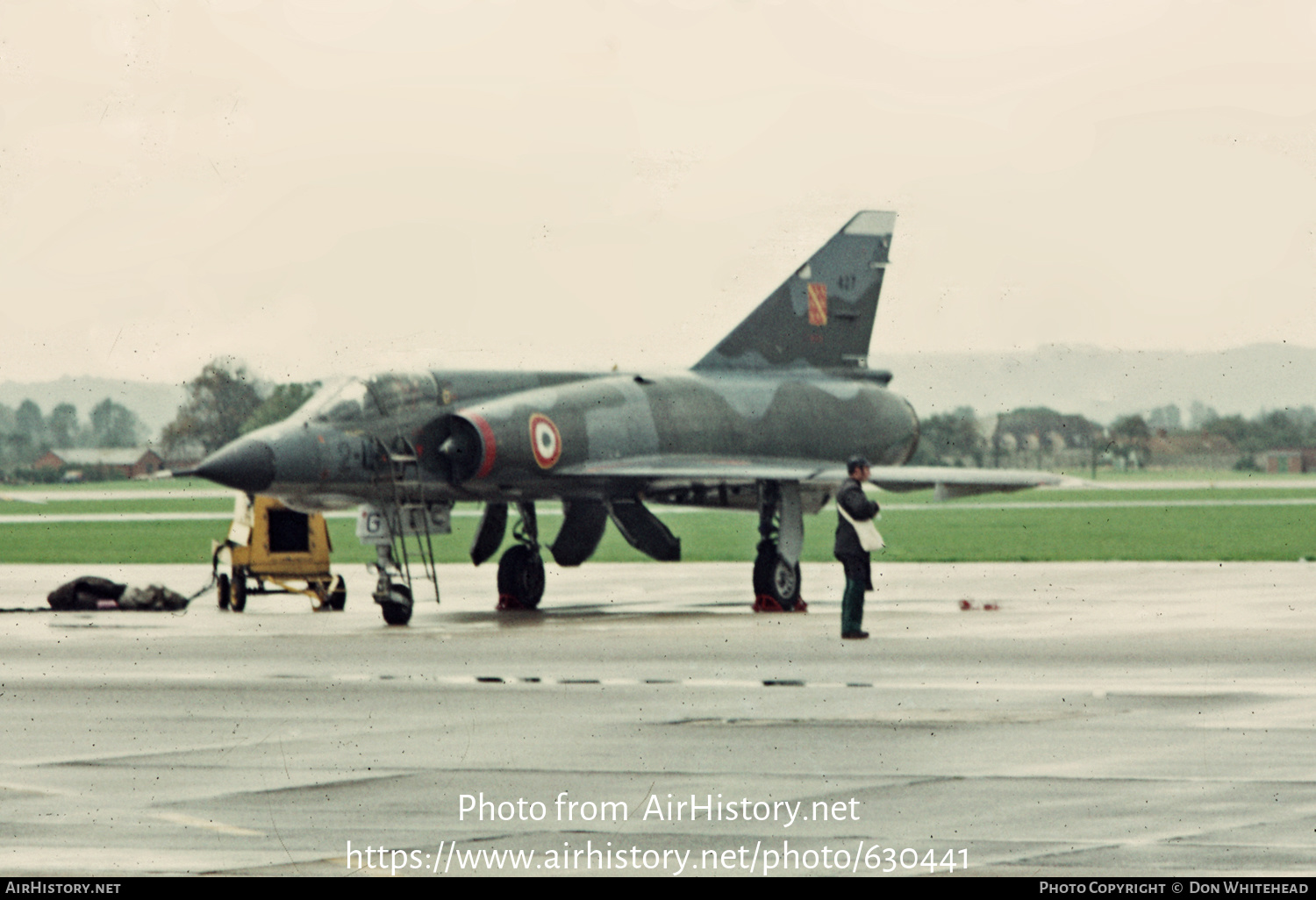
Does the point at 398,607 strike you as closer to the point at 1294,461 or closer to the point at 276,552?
the point at 276,552

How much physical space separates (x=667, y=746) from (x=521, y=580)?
1354 cm

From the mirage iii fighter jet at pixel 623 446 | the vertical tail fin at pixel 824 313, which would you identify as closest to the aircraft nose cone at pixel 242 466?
the mirage iii fighter jet at pixel 623 446

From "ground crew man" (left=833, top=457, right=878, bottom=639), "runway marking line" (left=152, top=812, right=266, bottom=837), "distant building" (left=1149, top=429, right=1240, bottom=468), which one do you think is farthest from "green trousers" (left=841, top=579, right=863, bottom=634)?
"distant building" (left=1149, top=429, right=1240, bottom=468)

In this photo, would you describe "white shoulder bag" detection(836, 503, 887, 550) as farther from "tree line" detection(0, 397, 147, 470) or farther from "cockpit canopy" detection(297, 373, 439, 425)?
"tree line" detection(0, 397, 147, 470)

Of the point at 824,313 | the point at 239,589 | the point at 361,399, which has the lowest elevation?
the point at 239,589

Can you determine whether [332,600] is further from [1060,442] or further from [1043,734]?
[1060,442]

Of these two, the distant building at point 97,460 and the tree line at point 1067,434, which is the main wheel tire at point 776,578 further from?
the distant building at point 97,460

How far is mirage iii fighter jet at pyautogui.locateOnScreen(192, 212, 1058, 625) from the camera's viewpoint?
22625 mm

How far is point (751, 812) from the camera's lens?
9227mm

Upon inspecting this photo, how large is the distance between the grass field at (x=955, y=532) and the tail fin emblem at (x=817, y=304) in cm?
359

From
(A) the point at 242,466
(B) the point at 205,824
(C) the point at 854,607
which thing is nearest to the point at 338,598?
(A) the point at 242,466

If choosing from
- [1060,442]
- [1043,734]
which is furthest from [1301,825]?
[1060,442]

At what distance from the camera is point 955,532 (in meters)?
50.5

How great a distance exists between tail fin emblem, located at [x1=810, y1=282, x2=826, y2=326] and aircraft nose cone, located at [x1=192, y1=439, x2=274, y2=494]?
425 inches
